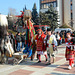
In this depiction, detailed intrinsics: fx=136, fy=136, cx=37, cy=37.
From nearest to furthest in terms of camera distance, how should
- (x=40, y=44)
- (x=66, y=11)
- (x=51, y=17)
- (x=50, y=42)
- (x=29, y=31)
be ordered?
(x=50, y=42), (x=40, y=44), (x=29, y=31), (x=51, y=17), (x=66, y=11)

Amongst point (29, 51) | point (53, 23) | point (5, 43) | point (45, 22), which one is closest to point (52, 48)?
point (29, 51)

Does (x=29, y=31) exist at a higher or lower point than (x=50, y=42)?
higher

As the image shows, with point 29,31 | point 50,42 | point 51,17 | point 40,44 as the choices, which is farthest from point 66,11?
point 50,42

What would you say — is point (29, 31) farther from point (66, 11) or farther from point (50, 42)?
point (66, 11)

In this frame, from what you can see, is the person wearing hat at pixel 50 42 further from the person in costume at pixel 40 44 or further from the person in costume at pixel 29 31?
the person in costume at pixel 29 31

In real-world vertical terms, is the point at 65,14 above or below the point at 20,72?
above

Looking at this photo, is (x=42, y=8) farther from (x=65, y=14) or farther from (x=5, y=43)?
(x=5, y=43)

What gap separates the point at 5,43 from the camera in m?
6.20

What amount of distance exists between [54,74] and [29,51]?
2.20 metres

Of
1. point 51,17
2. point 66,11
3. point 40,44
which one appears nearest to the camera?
point 40,44

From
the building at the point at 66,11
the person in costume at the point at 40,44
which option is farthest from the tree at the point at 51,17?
the person in costume at the point at 40,44

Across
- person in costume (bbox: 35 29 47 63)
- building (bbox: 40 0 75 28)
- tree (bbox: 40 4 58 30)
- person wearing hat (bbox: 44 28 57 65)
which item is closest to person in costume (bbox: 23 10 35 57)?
person in costume (bbox: 35 29 47 63)

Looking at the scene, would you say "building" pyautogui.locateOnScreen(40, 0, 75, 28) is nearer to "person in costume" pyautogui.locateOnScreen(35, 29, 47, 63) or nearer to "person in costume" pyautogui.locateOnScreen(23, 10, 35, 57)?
"person in costume" pyautogui.locateOnScreen(23, 10, 35, 57)

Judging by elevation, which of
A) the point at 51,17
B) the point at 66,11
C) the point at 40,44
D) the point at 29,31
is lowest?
the point at 40,44
